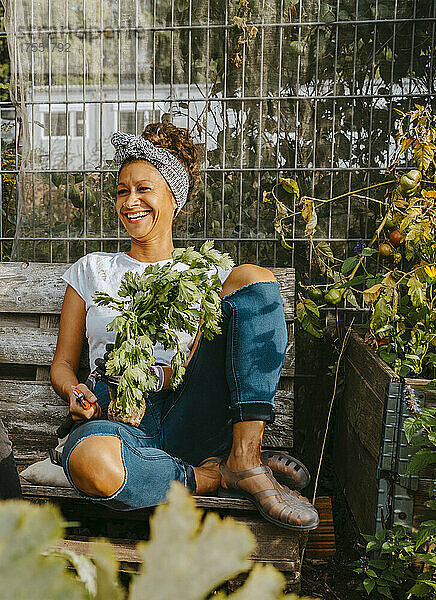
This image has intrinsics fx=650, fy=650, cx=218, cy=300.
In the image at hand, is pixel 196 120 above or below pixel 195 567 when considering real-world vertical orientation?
above

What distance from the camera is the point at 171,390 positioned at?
1.95 meters

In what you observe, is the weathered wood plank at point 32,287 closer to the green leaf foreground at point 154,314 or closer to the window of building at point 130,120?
the window of building at point 130,120

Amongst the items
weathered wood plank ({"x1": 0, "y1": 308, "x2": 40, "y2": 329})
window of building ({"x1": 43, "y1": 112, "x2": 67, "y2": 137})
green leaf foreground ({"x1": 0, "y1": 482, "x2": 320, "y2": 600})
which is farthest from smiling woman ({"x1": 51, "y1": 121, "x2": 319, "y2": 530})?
green leaf foreground ({"x1": 0, "y1": 482, "x2": 320, "y2": 600})

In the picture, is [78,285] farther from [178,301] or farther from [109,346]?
[178,301]

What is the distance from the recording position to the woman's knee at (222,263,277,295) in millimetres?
1862

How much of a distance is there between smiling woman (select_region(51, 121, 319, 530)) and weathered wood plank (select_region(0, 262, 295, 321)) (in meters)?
0.16

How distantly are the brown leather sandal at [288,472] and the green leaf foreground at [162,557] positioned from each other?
5.71 ft

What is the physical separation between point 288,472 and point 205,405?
A: 0.32 meters

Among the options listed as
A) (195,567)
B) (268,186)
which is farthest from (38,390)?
(195,567)

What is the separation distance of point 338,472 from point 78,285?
118cm

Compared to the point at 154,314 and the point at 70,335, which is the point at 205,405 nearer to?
the point at 154,314

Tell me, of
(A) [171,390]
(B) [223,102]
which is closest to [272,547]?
(A) [171,390]

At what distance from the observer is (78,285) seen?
7.25ft

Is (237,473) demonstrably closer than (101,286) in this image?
Yes
